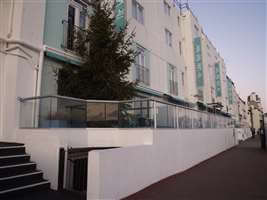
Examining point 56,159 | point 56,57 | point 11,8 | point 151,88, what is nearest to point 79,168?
point 56,159

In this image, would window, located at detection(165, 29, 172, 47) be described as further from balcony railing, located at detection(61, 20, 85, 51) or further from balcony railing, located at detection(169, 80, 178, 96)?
balcony railing, located at detection(61, 20, 85, 51)

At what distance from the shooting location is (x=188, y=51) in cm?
2236

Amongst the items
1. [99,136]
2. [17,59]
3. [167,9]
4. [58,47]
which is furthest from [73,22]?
[167,9]

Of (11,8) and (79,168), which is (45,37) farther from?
(79,168)

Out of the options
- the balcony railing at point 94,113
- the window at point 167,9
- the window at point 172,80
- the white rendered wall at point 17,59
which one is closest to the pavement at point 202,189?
the balcony railing at point 94,113

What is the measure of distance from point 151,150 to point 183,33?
64.2ft

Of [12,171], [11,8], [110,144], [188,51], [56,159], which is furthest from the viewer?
[188,51]

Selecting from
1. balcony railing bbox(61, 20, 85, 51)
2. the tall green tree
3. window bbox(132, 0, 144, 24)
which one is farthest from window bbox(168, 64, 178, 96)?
balcony railing bbox(61, 20, 85, 51)

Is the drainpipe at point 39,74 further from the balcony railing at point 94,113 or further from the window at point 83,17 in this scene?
the window at point 83,17

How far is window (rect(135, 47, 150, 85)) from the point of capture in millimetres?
12859

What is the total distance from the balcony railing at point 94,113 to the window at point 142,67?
504 cm

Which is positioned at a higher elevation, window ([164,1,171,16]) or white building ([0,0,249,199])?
window ([164,1,171,16])

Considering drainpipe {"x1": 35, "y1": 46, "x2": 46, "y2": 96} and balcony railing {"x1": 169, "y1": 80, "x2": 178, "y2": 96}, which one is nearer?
drainpipe {"x1": 35, "y1": 46, "x2": 46, "y2": 96}

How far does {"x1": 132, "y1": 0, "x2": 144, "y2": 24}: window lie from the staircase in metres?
11.3
